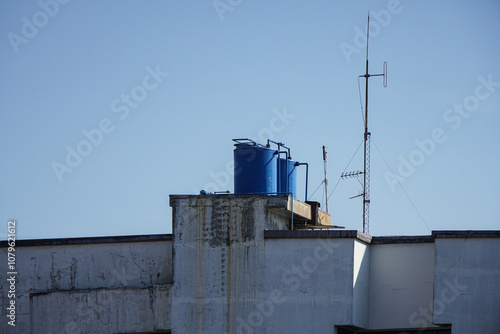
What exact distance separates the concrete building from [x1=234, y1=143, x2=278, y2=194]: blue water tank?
2.85ft

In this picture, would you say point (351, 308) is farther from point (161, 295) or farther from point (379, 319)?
point (161, 295)

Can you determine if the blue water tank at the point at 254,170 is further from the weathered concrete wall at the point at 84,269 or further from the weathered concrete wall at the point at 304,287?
the weathered concrete wall at the point at 84,269

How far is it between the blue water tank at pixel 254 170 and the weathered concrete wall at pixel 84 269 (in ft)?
9.02

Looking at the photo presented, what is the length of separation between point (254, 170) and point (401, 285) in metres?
5.19

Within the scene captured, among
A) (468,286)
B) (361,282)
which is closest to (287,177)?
(361,282)

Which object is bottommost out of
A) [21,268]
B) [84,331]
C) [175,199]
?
[84,331]

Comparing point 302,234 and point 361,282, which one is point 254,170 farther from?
point 361,282

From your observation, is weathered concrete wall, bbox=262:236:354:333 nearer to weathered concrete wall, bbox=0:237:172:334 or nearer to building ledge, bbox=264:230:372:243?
building ledge, bbox=264:230:372:243

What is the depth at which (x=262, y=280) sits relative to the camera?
981 inches

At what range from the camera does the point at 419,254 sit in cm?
2519

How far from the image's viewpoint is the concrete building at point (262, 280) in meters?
23.8

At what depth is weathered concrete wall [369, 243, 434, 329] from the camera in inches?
982

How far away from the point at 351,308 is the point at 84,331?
7506 mm

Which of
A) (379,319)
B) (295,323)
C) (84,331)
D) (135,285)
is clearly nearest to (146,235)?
(135,285)
